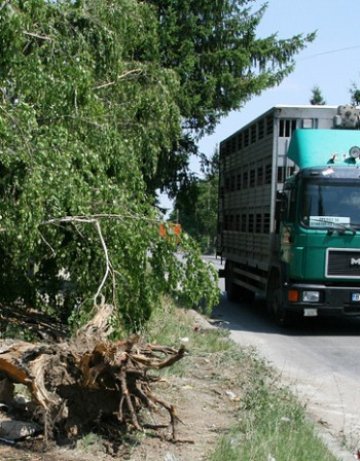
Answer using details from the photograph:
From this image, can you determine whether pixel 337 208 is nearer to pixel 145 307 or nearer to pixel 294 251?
pixel 294 251

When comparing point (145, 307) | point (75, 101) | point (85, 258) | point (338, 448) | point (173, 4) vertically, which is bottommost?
point (338, 448)

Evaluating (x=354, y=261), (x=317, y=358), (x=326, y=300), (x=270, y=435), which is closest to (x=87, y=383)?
(x=270, y=435)

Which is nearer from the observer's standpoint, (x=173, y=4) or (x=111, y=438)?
(x=111, y=438)

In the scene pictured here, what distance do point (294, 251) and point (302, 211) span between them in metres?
0.67

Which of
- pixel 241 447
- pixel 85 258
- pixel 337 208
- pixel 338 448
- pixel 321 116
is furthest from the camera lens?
pixel 321 116

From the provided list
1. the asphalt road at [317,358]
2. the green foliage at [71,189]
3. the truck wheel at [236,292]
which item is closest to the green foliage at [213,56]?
the truck wheel at [236,292]

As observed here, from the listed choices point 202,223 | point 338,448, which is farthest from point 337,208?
point 202,223

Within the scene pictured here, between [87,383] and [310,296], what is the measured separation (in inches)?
306

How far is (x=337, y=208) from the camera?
12.2 m

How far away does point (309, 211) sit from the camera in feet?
39.8

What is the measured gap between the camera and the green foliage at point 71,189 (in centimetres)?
671

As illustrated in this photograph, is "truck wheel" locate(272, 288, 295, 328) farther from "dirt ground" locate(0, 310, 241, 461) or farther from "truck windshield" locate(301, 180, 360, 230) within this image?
"dirt ground" locate(0, 310, 241, 461)

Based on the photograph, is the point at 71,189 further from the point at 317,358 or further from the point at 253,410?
the point at 317,358

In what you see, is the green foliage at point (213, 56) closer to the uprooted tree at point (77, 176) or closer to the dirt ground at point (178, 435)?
the uprooted tree at point (77, 176)
